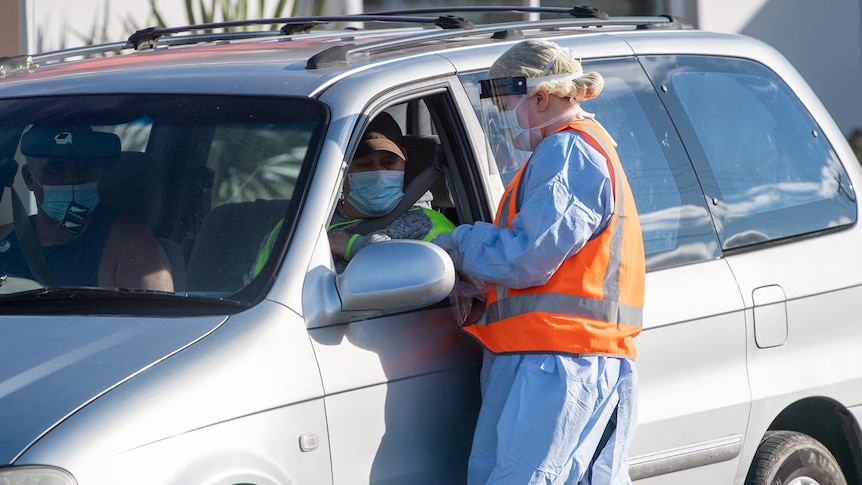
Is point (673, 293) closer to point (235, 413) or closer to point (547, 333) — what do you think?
point (547, 333)

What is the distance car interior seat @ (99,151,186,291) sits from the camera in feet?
10.7

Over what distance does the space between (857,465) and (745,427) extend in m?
0.69

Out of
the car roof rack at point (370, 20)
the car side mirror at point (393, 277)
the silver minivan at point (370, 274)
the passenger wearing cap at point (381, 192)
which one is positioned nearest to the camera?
the silver minivan at point (370, 274)

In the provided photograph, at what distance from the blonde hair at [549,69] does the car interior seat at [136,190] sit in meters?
0.94

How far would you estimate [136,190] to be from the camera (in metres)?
3.34

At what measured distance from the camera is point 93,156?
3.47 meters

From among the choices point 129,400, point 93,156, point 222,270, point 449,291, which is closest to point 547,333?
point 449,291

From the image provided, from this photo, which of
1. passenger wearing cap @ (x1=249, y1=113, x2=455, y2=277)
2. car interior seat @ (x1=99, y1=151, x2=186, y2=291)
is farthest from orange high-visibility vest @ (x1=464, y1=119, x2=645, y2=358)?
car interior seat @ (x1=99, y1=151, x2=186, y2=291)

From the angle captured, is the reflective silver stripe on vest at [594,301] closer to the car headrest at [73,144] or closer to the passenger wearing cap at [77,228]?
the passenger wearing cap at [77,228]

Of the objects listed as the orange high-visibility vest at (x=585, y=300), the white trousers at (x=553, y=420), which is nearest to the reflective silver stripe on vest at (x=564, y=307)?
the orange high-visibility vest at (x=585, y=300)

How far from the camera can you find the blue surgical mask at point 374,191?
12.1 ft

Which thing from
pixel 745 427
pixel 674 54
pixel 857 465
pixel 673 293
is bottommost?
pixel 857 465

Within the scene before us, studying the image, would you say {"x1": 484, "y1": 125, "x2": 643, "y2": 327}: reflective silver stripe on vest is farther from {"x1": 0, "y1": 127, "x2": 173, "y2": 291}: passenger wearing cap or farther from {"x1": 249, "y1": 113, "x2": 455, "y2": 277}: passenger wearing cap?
{"x1": 0, "y1": 127, "x2": 173, "y2": 291}: passenger wearing cap

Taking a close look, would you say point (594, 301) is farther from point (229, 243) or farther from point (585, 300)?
point (229, 243)
